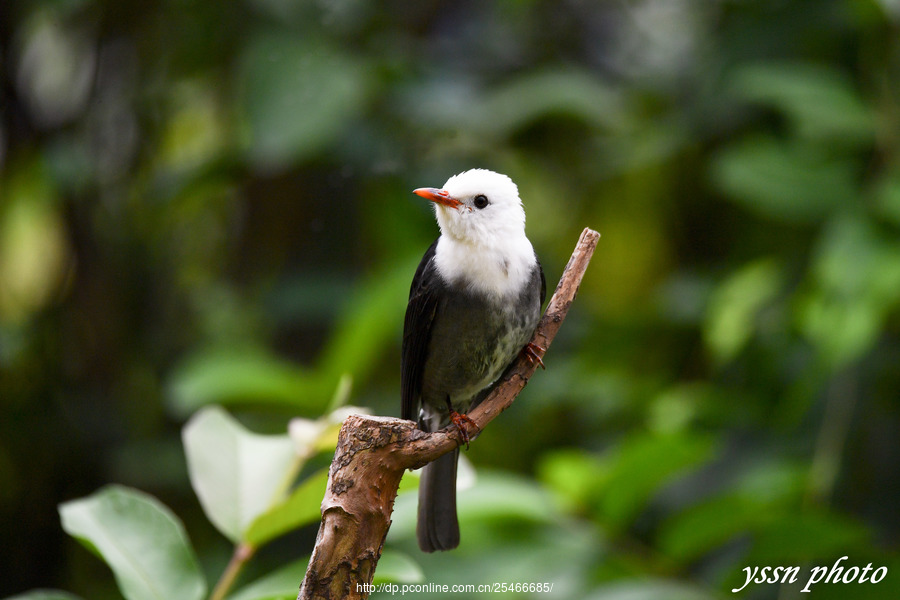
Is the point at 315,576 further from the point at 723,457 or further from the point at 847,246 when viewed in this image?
the point at 723,457

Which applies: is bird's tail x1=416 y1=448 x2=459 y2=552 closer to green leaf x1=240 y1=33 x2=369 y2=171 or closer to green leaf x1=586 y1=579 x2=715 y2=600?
green leaf x1=586 y1=579 x2=715 y2=600

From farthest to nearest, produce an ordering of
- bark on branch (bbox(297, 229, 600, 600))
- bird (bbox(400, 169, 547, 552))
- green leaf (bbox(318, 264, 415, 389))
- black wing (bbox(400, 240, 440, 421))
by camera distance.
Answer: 1. green leaf (bbox(318, 264, 415, 389))
2. black wing (bbox(400, 240, 440, 421))
3. bird (bbox(400, 169, 547, 552))
4. bark on branch (bbox(297, 229, 600, 600))

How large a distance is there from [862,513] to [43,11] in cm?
445

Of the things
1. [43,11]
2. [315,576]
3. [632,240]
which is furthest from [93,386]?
[315,576]

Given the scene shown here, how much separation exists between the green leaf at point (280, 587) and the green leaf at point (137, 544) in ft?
0.28

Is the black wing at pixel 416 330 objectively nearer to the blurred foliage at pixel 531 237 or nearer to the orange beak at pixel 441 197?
the orange beak at pixel 441 197

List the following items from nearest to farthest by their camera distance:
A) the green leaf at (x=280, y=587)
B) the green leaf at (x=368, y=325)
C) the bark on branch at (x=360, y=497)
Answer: the bark on branch at (x=360, y=497) < the green leaf at (x=280, y=587) < the green leaf at (x=368, y=325)

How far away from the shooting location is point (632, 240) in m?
3.98

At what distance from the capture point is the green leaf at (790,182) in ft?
9.95

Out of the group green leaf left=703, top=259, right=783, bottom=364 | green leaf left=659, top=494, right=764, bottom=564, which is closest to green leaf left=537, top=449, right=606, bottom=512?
green leaf left=659, top=494, right=764, bottom=564

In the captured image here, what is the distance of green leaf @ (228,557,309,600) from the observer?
1.29 metres

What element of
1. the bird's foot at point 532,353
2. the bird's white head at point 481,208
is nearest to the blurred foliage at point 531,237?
the bird's foot at point 532,353

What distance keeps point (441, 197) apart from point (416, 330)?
1.16 feet

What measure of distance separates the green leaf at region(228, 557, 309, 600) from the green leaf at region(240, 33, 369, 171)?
219 cm
